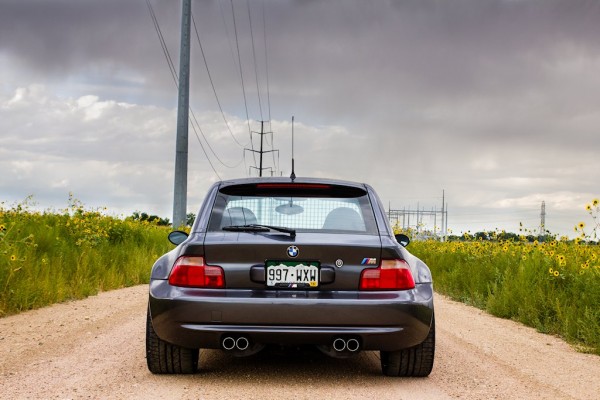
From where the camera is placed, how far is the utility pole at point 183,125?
65.1ft

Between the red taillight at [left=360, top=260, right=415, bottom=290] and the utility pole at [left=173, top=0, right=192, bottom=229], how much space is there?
15569 mm

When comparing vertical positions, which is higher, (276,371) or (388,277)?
(388,277)

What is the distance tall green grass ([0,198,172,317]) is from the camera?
28.8 ft

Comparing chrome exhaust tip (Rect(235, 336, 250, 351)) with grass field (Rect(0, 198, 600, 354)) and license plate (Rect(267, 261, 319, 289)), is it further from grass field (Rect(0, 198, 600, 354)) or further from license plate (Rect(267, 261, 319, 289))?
grass field (Rect(0, 198, 600, 354))

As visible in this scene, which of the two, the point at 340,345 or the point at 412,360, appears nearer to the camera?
the point at 340,345

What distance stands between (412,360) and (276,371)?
3.41ft

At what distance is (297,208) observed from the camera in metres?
5.14

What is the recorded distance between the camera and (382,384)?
488 centimetres

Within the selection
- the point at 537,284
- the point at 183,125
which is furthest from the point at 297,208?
the point at 183,125

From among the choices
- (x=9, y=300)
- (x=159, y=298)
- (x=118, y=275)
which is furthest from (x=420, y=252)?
(x=159, y=298)

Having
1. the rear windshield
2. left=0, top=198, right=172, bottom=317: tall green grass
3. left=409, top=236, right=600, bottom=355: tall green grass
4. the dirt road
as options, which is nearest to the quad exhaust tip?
the dirt road

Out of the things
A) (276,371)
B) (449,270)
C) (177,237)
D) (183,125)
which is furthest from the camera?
(183,125)

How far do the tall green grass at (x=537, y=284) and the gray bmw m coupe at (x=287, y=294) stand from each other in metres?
3.16

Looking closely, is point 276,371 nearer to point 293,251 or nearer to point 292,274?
point 292,274
